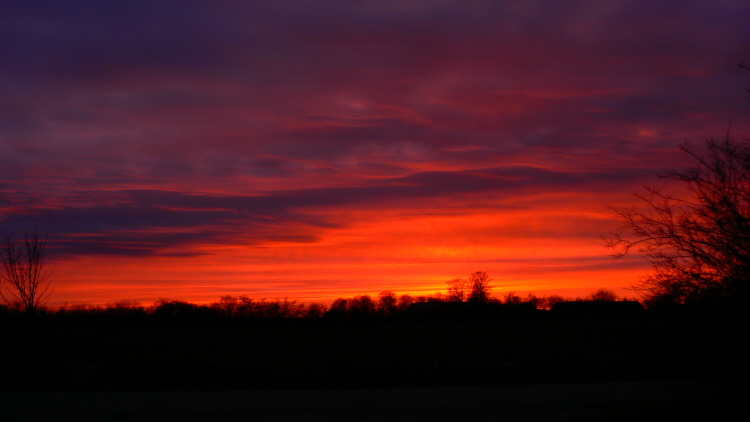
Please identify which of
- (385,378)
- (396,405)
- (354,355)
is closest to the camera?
(396,405)

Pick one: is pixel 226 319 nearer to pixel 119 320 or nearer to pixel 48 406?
pixel 119 320

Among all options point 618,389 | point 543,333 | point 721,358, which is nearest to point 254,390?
point 618,389

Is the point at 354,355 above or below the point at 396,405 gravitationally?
above

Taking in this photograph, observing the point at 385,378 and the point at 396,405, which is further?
the point at 385,378

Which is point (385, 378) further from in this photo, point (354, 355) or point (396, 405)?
point (354, 355)

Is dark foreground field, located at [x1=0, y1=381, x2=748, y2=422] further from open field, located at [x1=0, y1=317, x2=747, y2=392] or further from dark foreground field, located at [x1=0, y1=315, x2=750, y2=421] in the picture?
open field, located at [x1=0, y1=317, x2=747, y2=392]

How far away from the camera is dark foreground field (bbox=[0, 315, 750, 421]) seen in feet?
44.2

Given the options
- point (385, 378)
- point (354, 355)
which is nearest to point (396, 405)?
point (385, 378)

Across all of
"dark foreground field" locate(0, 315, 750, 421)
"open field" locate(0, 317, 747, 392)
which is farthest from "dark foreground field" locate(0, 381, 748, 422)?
"open field" locate(0, 317, 747, 392)

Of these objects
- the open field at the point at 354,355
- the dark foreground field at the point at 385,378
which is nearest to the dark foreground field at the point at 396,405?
the dark foreground field at the point at 385,378

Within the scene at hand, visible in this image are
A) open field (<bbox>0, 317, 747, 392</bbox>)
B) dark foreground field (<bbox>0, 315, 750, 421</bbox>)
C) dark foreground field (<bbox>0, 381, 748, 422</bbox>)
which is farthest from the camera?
dark foreground field (<bbox>0, 381, 748, 422</bbox>)

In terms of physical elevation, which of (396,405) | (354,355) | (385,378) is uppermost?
(354,355)

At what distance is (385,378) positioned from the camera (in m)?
22.9

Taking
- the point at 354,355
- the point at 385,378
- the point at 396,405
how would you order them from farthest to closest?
the point at 354,355 < the point at 385,378 < the point at 396,405
